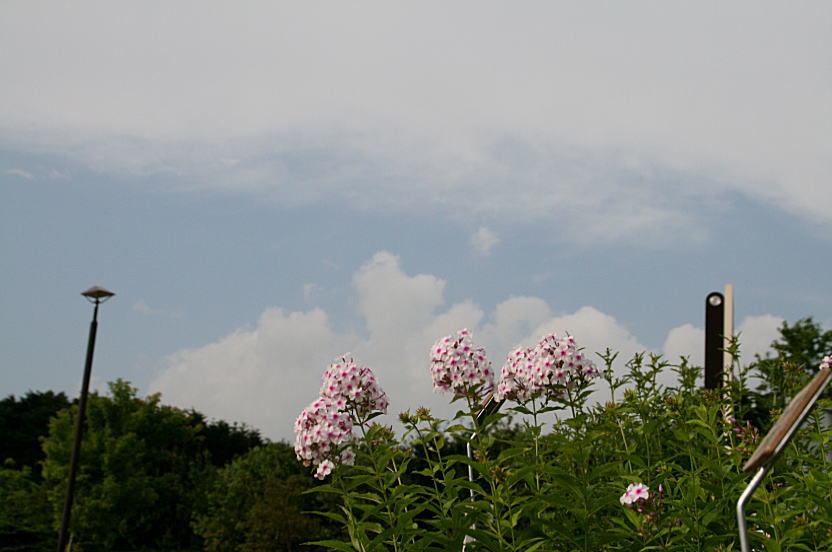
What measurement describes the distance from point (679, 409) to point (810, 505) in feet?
3.48

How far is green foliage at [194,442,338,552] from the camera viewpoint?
2064cm

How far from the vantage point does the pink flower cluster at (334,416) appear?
3941 millimetres

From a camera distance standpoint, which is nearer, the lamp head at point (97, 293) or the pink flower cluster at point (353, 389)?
the pink flower cluster at point (353, 389)

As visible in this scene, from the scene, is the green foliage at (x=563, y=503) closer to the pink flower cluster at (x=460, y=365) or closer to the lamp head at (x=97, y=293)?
the pink flower cluster at (x=460, y=365)

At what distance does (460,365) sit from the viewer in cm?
424

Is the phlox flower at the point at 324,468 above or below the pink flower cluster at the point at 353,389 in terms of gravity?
below

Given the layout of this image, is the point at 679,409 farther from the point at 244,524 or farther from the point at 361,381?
the point at 244,524

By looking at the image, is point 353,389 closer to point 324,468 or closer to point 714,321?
point 324,468

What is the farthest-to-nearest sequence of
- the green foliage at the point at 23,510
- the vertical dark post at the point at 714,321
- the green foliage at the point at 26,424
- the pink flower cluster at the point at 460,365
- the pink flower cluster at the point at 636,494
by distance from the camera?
the green foliage at the point at 26,424 → the green foliage at the point at 23,510 → the vertical dark post at the point at 714,321 → the pink flower cluster at the point at 460,365 → the pink flower cluster at the point at 636,494

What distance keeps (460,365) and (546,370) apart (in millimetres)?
439

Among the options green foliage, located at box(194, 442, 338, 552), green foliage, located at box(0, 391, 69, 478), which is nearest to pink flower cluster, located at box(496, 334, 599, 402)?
green foliage, located at box(194, 442, 338, 552)

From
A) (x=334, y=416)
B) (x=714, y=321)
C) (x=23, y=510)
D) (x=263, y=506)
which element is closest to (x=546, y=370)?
(x=334, y=416)

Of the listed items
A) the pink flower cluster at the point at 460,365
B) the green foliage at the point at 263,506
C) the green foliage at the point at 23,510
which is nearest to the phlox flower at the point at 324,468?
the pink flower cluster at the point at 460,365

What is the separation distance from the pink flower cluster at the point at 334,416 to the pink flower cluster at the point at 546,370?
0.71m
